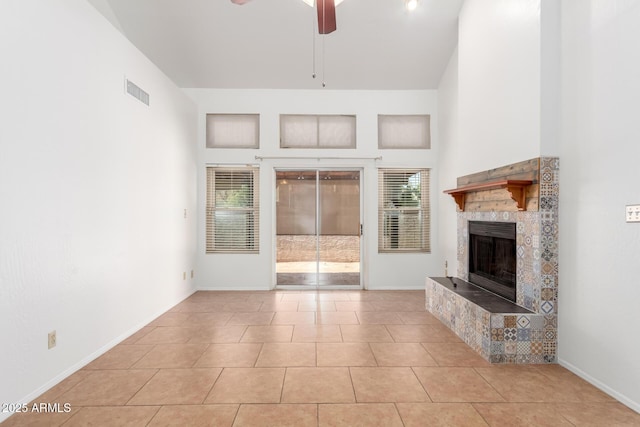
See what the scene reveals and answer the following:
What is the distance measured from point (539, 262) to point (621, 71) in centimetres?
148

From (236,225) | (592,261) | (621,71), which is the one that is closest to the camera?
(621,71)

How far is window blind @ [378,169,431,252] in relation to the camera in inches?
227

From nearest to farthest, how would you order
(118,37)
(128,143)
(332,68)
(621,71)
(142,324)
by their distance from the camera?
(621,71)
(118,37)
(128,143)
(142,324)
(332,68)

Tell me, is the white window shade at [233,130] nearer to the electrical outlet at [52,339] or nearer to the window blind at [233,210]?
the window blind at [233,210]

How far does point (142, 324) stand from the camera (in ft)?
12.5

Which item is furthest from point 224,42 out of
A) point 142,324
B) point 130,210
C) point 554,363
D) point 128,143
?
point 554,363

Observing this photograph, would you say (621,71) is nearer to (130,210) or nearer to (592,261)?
(592,261)

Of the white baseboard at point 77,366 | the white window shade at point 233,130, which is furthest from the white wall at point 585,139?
the white baseboard at point 77,366

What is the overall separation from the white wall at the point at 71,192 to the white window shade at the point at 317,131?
205cm

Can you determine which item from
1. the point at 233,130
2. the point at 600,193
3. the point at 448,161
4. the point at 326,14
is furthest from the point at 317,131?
the point at 600,193

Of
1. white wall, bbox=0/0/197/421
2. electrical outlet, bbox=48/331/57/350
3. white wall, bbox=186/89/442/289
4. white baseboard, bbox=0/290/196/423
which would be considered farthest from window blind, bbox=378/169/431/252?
electrical outlet, bbox=48/331/57/350

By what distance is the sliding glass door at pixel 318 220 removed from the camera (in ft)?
19.0

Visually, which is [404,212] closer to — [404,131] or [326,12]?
[404,131]

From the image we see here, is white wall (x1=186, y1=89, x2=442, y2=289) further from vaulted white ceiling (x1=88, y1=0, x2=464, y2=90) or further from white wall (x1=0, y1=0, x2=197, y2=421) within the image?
white wall (x1=0, y1=0, x2=197, y2=421)
